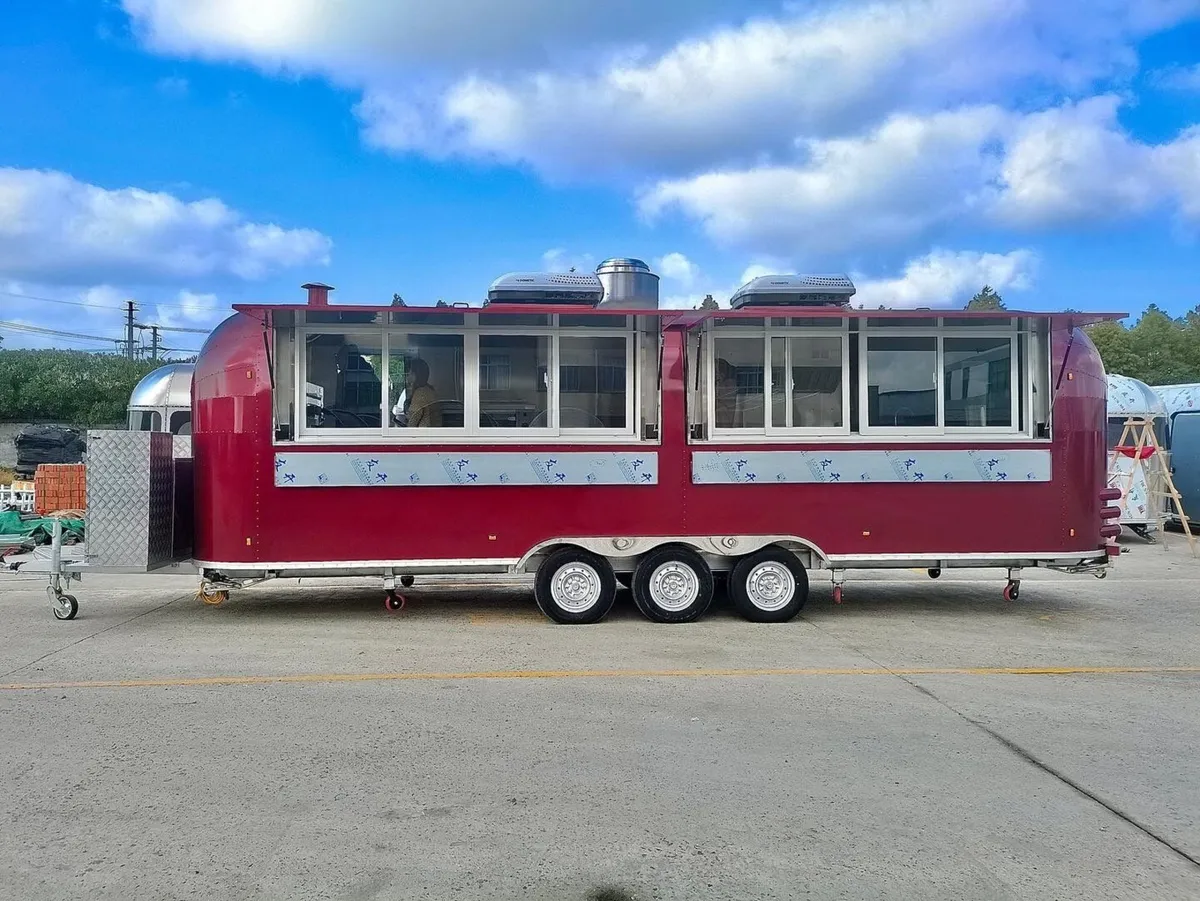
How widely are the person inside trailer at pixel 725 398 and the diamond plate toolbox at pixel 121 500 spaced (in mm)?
5580

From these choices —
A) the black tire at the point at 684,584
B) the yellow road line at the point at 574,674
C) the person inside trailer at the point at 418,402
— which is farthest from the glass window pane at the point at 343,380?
the black tire at the point at 684,584

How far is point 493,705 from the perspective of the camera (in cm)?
595

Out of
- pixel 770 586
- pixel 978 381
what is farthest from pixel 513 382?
pixel 978 381

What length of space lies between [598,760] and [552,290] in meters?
5.17

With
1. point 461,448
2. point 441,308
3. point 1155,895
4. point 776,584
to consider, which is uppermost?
point 441,308

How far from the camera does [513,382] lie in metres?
8.70

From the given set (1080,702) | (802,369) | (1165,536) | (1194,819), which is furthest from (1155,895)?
(1165,536)

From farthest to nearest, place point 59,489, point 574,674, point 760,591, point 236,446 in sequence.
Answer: point 59,489, point 760,591, point 236,446, point 574,674

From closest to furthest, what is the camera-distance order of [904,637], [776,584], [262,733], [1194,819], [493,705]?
1. [1194,819]
2. [262,733]
3. [493,705]
4. [904,637]
5. [776,584]

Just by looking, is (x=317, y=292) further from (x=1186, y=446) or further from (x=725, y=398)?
(x=1186, y=446)

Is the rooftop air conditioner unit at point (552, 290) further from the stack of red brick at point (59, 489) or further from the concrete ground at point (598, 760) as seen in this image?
the stack of red brick at point (59, 489)

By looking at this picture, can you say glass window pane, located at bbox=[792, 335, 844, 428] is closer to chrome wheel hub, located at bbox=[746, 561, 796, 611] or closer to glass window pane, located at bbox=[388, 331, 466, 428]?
chrome wheel hub, located at bbox=[746, 561, 796, 611]

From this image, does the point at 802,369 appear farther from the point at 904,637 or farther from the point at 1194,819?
the point at 1194,819

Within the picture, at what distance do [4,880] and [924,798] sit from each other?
4.12m
